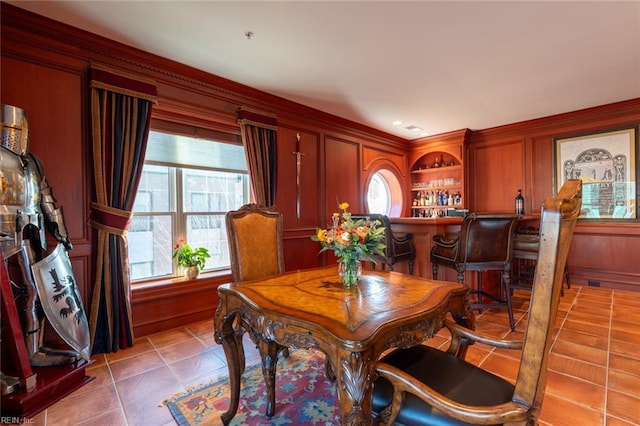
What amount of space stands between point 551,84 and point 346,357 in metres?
4.10

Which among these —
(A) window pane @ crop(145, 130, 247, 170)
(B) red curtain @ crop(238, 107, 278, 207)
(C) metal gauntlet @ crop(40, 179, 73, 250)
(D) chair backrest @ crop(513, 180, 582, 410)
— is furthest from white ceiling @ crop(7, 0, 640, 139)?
(D) chair backrest @ crop(513, 180, 582, 410)

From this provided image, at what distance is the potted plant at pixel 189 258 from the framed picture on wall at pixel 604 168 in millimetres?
5204

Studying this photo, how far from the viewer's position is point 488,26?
2.30 m

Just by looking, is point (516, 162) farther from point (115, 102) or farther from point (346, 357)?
point (115, 102)

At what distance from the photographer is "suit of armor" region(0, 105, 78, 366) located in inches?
73.2

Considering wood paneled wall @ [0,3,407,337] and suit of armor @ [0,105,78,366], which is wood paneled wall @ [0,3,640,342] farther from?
suit of armor @ [0,105,78,366]

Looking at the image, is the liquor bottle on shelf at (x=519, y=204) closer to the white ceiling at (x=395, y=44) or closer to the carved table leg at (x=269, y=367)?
the white ceiling at (x=395, y=44)

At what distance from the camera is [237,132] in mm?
3594

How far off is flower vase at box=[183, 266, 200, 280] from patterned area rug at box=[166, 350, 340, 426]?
1.36 m

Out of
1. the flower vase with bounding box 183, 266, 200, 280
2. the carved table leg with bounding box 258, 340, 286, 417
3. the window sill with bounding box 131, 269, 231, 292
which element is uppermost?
the flower vase with bounding box 183, 266, 200, 280

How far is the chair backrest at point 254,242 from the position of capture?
6.74ft

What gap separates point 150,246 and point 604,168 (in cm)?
620

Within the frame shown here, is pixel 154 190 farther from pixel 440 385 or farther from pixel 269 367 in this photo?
pixel 440 385

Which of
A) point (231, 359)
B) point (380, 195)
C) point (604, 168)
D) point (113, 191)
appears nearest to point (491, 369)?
point (231, 359)
